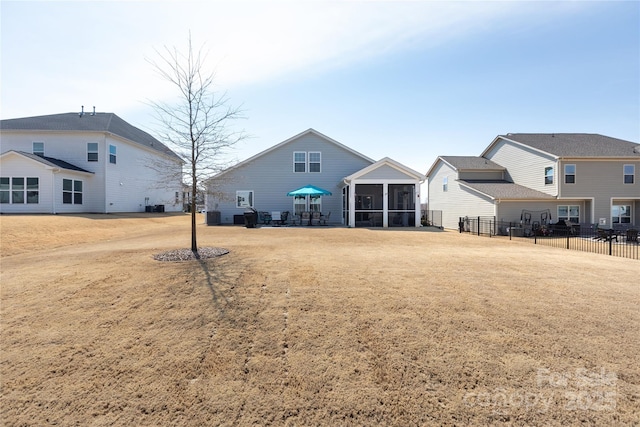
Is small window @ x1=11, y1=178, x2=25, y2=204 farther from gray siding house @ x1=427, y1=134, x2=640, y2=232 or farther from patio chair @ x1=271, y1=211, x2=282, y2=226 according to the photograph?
gray siding house @ x1=427, y1=134, x2=640, y2=232

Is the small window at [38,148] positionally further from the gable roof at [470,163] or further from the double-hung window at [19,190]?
the gable roof at [470,163]

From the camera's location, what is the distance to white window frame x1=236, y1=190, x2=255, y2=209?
21609 mm

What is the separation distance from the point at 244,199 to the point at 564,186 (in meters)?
22.6

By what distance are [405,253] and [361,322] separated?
5.45 m

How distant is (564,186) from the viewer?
65.6ft

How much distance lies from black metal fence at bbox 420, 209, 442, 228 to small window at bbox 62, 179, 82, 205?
26783 millimetres

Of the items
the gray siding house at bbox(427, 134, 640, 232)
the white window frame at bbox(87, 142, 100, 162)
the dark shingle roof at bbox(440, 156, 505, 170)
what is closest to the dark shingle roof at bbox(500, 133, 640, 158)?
the gray siding house at bbox(427, 134, 640, 232)

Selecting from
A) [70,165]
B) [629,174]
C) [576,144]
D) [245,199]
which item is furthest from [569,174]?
[70,165]

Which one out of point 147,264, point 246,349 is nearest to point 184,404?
point 246,349

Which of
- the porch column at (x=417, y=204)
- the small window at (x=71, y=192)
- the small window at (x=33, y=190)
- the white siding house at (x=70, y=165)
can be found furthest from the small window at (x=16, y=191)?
the porch column at (x=417, y=204)

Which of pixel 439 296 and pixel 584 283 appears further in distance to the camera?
pixel 584 283

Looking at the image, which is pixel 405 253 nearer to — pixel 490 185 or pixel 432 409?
pixel 432 409

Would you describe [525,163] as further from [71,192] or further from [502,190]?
[71,192]

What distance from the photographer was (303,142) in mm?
21891
